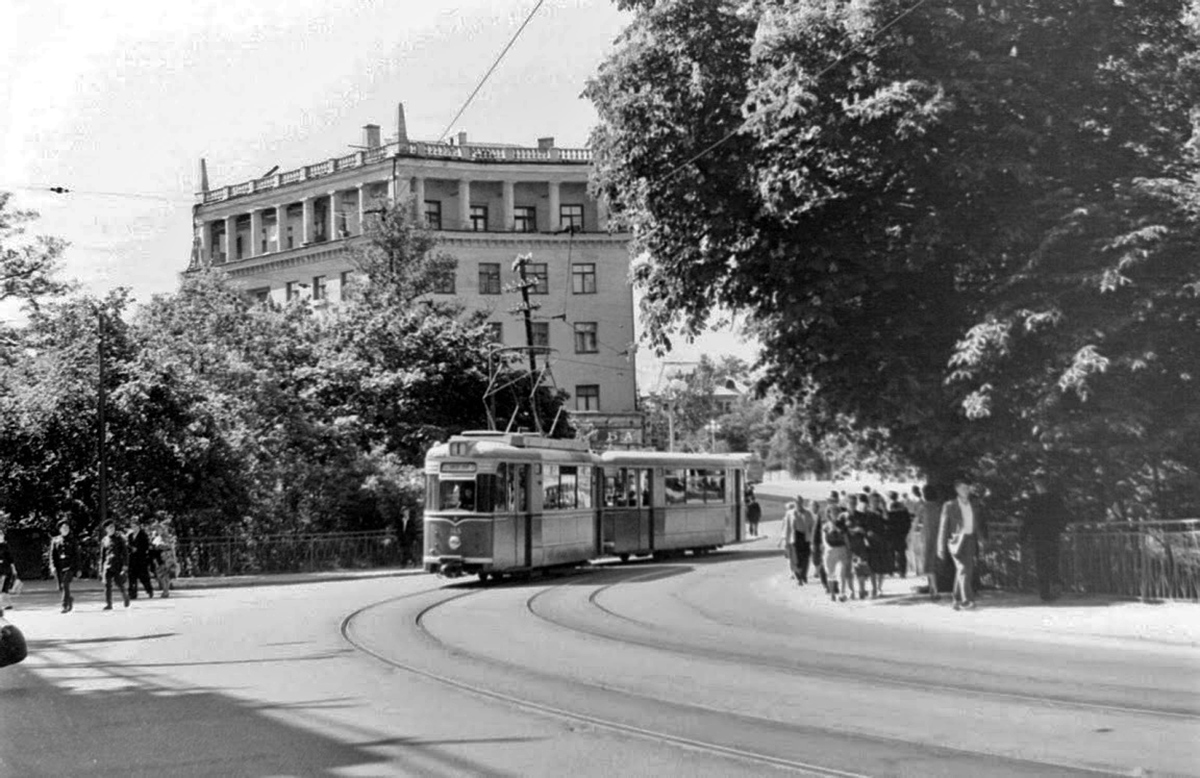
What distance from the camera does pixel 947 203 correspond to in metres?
21.2

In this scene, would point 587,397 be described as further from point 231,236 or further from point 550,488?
point 550,488

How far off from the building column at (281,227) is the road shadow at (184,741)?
2800 inches

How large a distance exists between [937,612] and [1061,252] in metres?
5.66

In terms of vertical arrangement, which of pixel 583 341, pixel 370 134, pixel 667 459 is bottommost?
pixel 667 459

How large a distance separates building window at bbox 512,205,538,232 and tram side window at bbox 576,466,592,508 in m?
46.1

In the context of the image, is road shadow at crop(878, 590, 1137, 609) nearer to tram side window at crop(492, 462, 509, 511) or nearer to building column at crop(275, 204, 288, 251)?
tram side window at crop(492, 462, 509, 511)

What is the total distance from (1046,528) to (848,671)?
9.12m

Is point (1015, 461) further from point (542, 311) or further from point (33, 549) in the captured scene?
point (542, 311)

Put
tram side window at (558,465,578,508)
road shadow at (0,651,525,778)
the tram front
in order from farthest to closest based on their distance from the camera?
tram side window at (558,465,578,508), the tram front, road shadow at (0,651,525,778)

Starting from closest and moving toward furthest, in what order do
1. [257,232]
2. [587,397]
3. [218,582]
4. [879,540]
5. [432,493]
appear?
[879,540] → [432,493] → [218,582] → [587,397] → [257,232]

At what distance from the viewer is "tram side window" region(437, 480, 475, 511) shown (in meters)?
28.0

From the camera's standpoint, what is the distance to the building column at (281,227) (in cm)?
8200

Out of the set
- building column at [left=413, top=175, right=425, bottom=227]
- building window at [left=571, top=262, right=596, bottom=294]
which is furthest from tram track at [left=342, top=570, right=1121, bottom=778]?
building window at [left=571, top=262, right=596, bottom=294]

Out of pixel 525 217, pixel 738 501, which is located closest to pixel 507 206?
pixel 525 217
